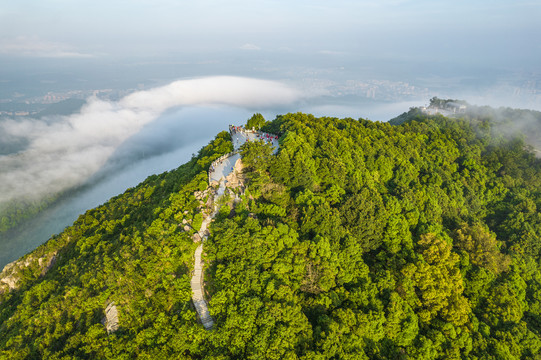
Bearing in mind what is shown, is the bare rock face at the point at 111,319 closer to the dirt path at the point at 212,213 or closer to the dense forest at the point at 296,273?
the dense forest at the point at 296,273

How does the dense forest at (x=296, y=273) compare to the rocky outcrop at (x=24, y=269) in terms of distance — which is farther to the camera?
the rocky outcrop at (x=24, y=269)

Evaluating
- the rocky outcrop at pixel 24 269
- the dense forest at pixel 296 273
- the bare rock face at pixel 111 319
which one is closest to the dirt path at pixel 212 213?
the dense forest at pixel 296 273

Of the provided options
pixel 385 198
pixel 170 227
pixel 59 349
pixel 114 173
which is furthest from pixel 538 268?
pixel 114 173

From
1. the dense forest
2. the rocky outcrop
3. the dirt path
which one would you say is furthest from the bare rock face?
the rocky outcrop

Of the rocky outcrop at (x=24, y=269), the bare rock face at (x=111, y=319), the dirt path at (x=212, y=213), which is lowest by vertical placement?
the rocky outcrop at (x=24, y=269)

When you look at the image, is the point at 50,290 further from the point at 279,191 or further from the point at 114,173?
the point at 114,173

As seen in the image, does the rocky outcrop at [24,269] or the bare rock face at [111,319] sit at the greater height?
the bare rock face at [111,319]
